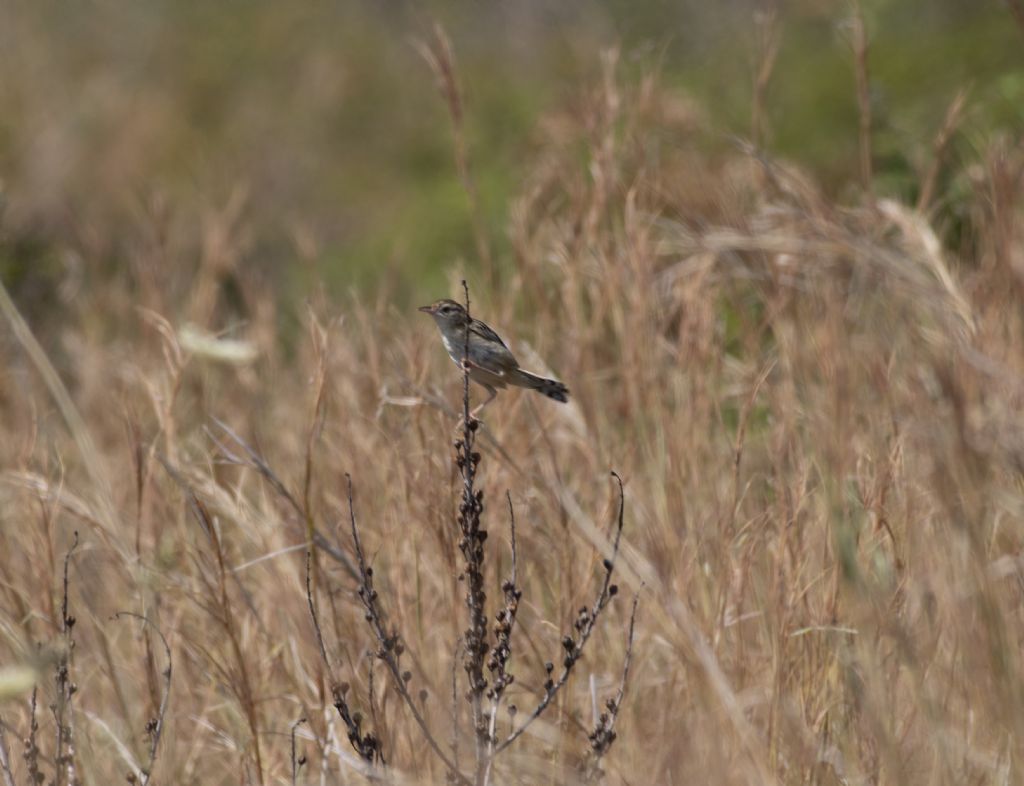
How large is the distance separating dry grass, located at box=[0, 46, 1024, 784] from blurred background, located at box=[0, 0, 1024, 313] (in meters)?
2.04

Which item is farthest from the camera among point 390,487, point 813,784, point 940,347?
point 390,487

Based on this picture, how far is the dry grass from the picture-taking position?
191cm

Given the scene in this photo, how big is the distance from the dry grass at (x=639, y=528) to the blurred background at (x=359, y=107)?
2041 mm

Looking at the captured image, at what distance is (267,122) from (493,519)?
462 inches

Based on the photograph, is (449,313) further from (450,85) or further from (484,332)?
(450,85)

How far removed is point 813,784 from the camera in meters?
2.22

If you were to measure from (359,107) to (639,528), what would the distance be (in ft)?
41.2

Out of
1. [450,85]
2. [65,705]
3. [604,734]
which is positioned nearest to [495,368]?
[450,85]

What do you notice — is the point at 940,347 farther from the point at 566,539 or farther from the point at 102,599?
the point at 102,599

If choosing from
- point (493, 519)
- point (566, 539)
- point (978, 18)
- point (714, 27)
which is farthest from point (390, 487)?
point (714, 27)

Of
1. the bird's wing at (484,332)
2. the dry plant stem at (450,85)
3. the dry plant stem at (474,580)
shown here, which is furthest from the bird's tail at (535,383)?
the dry plant stem at (474,580)

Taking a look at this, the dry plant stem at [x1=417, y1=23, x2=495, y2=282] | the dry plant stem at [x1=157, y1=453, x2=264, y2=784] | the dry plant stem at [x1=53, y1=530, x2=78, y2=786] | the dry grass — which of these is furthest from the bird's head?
the dry plant stem at [x1=53, y1=530, x2=78, y2=786]

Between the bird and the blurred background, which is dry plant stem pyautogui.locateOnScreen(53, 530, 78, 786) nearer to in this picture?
the bird

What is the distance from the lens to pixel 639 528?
3.03m
